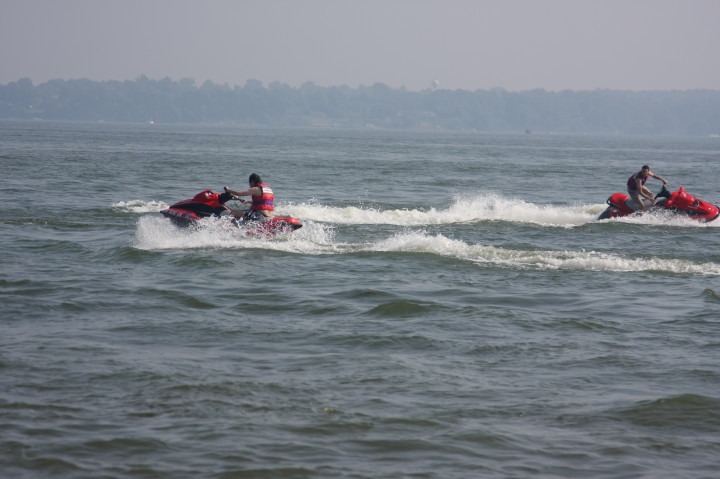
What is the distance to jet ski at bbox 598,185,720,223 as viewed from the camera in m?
22.1

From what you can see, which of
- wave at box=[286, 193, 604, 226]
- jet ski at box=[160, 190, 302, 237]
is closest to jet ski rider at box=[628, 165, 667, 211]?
wave at box=[286, 193, 604, 226]

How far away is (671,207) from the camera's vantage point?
22109 millimetres

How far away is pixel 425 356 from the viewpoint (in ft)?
31.2

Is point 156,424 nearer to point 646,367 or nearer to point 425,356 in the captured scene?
point 425,356

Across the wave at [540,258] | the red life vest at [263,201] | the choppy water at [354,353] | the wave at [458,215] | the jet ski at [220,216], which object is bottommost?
the choppy water at [354,353]

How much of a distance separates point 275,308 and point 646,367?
4.90 metres

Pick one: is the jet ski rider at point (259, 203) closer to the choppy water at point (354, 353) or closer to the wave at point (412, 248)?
the wave at point (412, 248)

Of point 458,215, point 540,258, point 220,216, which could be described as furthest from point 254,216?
point 458,215

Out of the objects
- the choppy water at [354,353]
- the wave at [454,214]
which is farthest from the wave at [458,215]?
the choppy water at [354,353]

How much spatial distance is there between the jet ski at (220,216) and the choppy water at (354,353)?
36 cm

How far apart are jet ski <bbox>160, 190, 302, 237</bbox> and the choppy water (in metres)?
0.36

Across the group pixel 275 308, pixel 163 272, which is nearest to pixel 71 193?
pixel 163 272

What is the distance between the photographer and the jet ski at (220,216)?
55.8 ft

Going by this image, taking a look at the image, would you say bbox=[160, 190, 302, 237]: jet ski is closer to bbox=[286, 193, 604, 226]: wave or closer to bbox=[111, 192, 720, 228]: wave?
bbox=[111, 192, 720, 228]: wave
